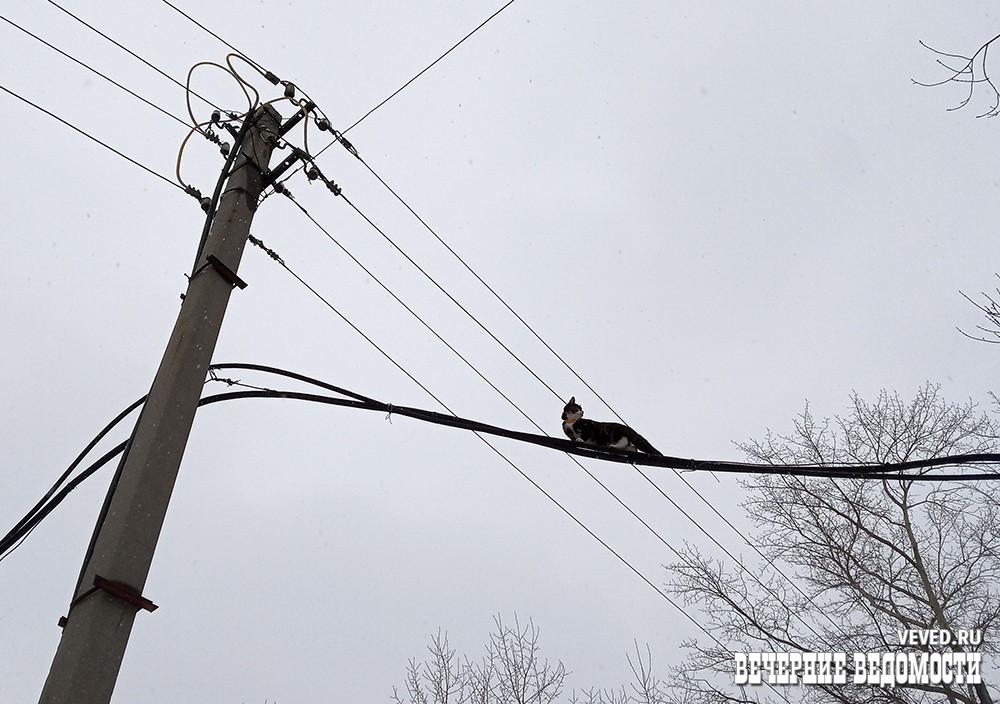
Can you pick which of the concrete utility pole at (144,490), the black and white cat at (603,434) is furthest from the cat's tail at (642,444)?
the concrete utility pole at (144,490)

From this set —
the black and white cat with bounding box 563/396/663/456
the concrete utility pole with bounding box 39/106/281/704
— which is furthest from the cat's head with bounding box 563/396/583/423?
the concrete utility pole with bounding box 39/106/281/704

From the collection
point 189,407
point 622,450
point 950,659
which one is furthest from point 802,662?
point 189,407

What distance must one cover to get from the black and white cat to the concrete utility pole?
322 centimetres

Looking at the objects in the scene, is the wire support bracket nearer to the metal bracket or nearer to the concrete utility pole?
the concrete utility pole

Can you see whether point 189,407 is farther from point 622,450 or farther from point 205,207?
point 622,450

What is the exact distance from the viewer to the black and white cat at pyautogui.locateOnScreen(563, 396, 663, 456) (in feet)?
19.7

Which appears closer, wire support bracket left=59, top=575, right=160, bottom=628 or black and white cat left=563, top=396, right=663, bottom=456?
wire support bracket left=59, top=575, right=160, bottom=628

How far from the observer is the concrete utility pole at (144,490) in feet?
9.22

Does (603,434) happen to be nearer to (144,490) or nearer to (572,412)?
(572,412)

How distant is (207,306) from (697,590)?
1161 centimetres

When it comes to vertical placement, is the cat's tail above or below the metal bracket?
above

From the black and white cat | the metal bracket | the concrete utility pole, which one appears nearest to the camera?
the concrete utility pole

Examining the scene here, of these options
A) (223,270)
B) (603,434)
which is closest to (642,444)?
(603,434)

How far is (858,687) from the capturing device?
1148cm
